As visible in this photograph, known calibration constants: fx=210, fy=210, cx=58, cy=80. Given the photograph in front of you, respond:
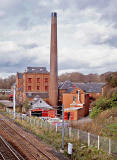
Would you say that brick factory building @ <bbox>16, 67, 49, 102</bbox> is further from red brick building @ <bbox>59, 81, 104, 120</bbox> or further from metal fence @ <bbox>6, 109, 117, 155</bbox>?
metal fence @ <bbox>6, 109, 117, 155</bbox>

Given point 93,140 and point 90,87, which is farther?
point 90,87

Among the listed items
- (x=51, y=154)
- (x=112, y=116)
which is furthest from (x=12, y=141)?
(x=112, y=116)

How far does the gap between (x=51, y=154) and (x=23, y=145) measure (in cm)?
284

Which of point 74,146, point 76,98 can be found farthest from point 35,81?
point 74,146

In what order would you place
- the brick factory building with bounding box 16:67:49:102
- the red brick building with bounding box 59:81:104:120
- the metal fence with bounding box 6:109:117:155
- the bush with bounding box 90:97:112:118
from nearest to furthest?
the metal fence with bounding box 6:109:117:155, the bush with bounding box 90:97:112:118, the red brick building with bounding box 59:81:104:120, the brick factory building with bounding box 16:67:49:102

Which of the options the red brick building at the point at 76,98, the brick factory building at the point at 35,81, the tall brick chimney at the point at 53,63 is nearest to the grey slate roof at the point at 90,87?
the red brick building at the point at 76,98

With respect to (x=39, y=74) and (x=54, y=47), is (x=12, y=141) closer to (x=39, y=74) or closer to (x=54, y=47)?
(x=54, y=47)

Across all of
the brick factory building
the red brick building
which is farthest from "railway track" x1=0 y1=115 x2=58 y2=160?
the brick factory building

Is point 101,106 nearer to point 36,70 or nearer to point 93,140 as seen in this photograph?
point 93,140

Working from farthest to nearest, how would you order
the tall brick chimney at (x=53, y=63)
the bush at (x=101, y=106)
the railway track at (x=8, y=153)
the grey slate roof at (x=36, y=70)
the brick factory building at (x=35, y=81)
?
the grey slate roof at (x=36, y=70) → the brick factory building at (x=35, y=81) → the tall brick chimney at (x=53, y=63) → the bush at (x=101, y=106) → the railway track at (x=8, y=153)

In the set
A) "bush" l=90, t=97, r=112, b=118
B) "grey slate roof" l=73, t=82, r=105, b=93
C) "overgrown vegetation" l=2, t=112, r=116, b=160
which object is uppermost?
"grey slate roof" l=73, t=82, r=105, b=93

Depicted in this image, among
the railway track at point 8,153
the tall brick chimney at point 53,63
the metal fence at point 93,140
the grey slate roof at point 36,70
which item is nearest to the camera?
the railway track at point 8,153

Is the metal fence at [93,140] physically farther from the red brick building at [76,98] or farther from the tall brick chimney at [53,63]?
the tall brick chimney at [53,63]

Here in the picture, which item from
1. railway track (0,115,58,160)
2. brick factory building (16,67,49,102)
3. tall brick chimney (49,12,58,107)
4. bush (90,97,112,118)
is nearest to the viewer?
railway track (0,115,58,160)
